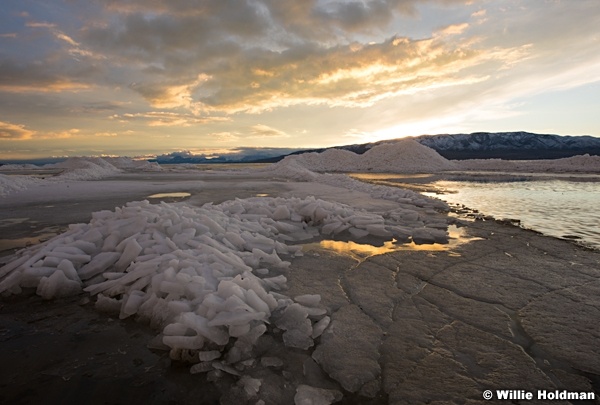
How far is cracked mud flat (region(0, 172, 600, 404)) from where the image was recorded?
1.64 metres

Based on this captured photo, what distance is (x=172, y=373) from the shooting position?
176 centimetres

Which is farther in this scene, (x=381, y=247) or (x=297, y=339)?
(x=381, y=247)

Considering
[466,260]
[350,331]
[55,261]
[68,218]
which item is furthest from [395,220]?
[68,218]

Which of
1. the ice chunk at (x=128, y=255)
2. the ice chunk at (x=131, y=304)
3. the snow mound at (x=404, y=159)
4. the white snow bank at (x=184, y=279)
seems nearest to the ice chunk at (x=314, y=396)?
the white snow bank at (x=184, y=279)

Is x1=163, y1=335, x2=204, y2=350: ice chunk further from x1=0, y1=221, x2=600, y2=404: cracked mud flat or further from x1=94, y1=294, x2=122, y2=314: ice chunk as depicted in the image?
x1=94, y1=294, x2=122, y2=314: ice chunk

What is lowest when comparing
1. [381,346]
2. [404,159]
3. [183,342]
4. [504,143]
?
[381,346]

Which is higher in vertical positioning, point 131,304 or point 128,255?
point 128,255

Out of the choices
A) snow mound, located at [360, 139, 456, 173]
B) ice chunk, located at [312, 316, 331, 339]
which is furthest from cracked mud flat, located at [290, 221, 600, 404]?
snow mound, located at [360, 139, 456, 173]

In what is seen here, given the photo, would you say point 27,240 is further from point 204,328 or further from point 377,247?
point 377,247

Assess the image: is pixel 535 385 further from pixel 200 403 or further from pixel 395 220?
pixel 395 220

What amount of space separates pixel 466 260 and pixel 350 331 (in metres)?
2.39

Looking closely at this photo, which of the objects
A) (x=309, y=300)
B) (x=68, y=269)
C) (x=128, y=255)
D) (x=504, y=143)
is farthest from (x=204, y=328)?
(x=504, y=143)

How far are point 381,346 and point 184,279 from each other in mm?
1592

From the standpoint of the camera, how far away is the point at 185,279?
2.44 meters
